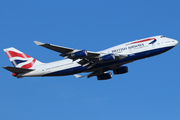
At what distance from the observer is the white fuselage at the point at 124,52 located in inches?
1827

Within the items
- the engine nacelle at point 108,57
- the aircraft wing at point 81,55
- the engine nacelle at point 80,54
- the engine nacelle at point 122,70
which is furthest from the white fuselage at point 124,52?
the engine nacelle at point 80,54

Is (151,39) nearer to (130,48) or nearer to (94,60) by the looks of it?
(130,48)

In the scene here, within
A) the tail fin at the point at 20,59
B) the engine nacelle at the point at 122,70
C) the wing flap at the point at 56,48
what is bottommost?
the engine nacelle at the point at 122,70

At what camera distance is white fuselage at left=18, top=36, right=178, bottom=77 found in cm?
4641

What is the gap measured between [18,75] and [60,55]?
450 inches

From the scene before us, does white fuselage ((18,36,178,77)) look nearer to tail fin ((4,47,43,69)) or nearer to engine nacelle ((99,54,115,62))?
engine nacelle ((99,54,115,62))

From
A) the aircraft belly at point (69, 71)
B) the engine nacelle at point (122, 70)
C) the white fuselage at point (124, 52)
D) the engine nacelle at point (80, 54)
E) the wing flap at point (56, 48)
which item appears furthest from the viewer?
the engine nacelle at point (122, 70)

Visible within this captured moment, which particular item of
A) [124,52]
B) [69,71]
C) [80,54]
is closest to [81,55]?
[80,54]

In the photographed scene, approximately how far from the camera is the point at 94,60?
46469mm

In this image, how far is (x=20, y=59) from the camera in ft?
175

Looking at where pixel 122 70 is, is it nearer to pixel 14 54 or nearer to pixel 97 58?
pixel 97 58

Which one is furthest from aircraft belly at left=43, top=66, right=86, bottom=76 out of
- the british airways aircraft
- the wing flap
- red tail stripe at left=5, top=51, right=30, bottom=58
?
red tail stripe at left=5, top=51, right=30, bottom=58

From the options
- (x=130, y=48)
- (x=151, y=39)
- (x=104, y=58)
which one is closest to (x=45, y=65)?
(x=104, y=58)

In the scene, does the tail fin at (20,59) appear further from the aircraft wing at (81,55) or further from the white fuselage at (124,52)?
the aircraft wing at (81,55)
